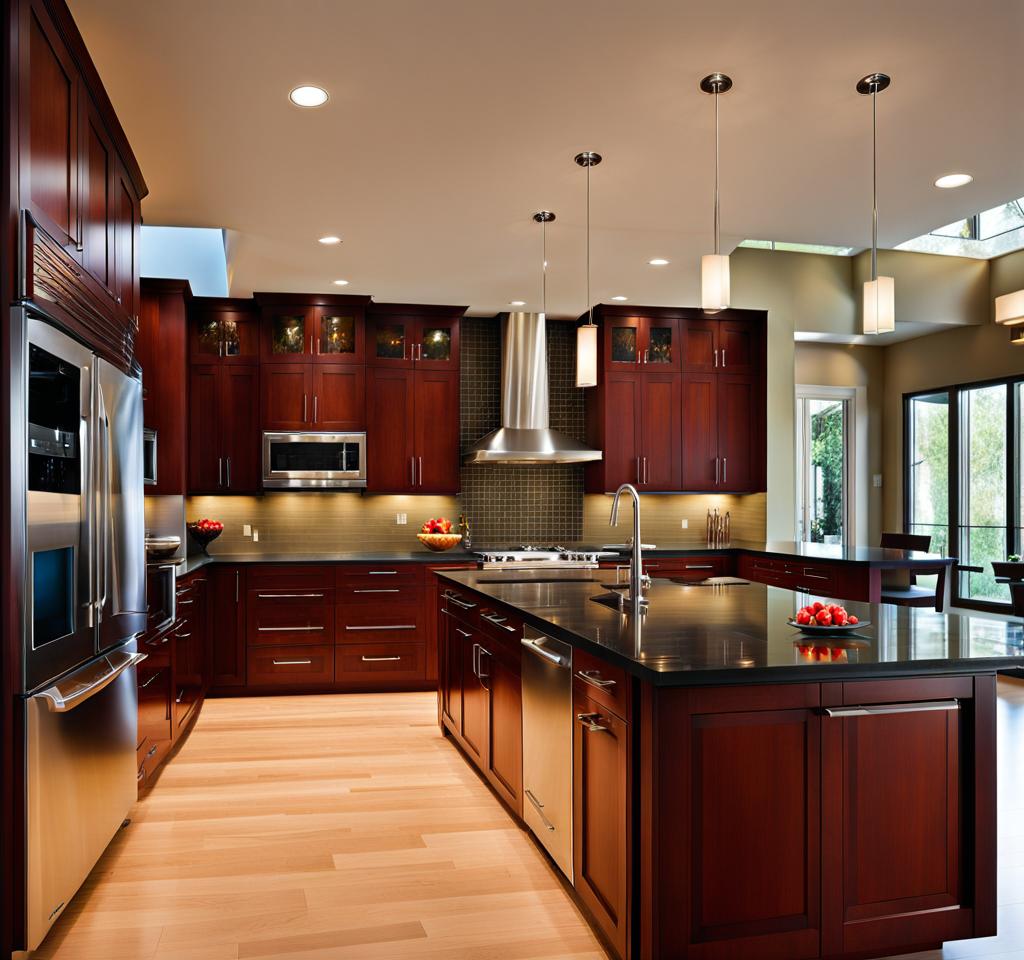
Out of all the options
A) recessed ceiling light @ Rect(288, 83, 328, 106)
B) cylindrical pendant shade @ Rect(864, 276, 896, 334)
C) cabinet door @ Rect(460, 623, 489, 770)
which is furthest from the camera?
cabinet door @ Rect(460, 623, 489, 770)

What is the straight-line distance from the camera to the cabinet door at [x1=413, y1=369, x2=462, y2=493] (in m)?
6.95

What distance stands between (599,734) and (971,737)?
1.03 m

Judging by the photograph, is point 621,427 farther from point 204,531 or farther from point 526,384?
point 204,531

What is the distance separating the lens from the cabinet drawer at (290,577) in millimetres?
6340

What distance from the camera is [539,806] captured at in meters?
3.26

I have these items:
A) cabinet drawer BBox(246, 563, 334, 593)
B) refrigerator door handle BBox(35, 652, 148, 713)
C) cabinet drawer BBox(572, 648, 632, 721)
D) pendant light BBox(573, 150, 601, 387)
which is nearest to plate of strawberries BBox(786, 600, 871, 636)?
cabinet drawer BBox(572, 648, 632, 721)

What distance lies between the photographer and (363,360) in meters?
6.82

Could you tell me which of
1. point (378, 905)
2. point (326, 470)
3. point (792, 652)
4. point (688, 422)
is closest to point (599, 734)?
point (792, 652)

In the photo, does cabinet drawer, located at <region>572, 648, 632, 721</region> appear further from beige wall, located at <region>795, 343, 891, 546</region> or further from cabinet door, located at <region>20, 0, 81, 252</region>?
beige wall, located at <region>795, 343, 891, 546</region>

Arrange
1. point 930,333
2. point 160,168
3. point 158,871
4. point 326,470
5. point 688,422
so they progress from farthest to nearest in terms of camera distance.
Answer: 1. point 930,333
2. point 688,422
3. point 326,470
4. point 160,168
5. point 158,871

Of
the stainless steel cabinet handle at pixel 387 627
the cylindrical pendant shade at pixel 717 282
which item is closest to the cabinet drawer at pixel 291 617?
the stainless steel cabinet handle at pixel 387 627

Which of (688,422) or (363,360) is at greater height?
(363,360)

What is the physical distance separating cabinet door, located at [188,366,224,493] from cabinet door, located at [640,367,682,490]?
328cm

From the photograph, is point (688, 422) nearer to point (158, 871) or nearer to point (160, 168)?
point (160, 168)
